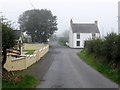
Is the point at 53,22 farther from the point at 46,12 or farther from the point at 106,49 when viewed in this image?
the point at 106,49

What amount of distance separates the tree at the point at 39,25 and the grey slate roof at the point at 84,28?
6.91 metres

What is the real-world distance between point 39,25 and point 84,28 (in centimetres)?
1207

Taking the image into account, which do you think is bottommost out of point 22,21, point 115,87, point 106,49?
point 115,87

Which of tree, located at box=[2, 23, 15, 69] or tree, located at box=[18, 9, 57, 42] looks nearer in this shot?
tree, located at box=[2, 23, 15, 69]

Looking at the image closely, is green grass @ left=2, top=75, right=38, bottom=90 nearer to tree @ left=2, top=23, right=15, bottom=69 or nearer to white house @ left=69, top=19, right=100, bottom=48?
tree @ left=2, top=23, right=15, bottom=69

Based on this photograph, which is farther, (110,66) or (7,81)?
(110,66)

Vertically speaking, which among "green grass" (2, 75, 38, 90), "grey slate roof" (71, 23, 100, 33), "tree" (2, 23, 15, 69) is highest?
"grey slate roof" (71, 23, 100, 33)

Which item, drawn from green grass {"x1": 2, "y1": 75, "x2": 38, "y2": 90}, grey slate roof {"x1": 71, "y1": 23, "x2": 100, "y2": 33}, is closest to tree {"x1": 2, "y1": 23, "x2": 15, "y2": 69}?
green grass {"x1": 2, "y1": 75, "x2": 38, "y2": 90}

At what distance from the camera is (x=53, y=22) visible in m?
93.2

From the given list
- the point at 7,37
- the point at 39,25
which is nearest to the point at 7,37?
the point at 7,37

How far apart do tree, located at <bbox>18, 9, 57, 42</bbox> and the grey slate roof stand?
22.7ft

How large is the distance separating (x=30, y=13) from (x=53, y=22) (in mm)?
7062

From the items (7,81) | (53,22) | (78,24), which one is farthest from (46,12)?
(7,81)

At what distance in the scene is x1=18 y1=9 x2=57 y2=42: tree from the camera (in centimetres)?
8688
